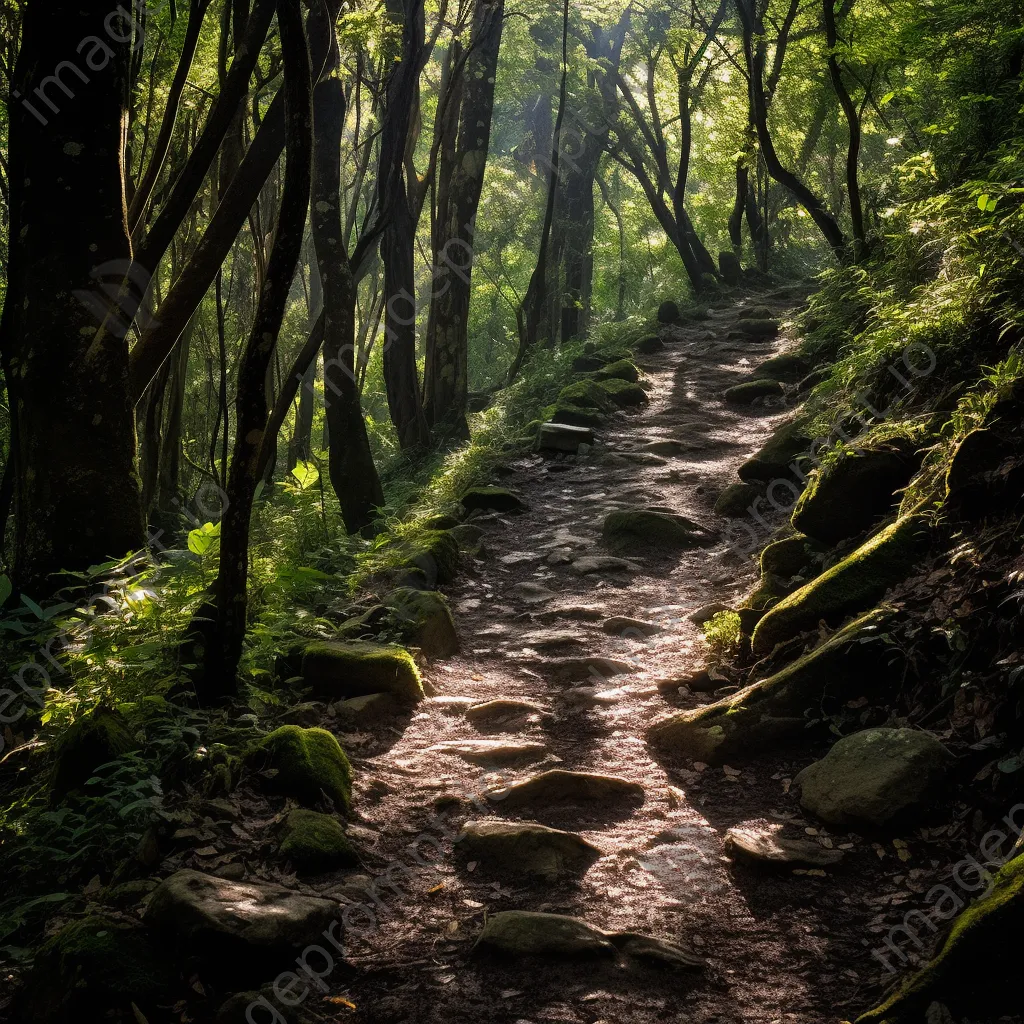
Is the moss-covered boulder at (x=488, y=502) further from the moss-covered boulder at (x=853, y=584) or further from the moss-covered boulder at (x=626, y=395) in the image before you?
the moss-covered boulder at (x=853, y=584)

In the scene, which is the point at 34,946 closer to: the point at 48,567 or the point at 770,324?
the point at 48,567

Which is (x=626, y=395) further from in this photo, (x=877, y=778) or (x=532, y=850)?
(x=532, y=850)

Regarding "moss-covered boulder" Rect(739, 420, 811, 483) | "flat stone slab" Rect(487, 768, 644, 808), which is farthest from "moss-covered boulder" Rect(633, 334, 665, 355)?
"flat stone slab" Rect(487, 768, 644, 808)

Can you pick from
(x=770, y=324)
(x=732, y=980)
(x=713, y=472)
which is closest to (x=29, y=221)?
(x=732, y=980)

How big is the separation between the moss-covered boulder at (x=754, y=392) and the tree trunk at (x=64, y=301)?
840 cm

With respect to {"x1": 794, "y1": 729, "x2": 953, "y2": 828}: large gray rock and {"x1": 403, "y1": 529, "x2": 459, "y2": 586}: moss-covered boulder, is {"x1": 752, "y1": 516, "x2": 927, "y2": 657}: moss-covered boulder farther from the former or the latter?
{"x1": 403, "y1": 529, "x2": 459, "y2": 586}: moss-covered boulder

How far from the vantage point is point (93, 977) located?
2.55 metres

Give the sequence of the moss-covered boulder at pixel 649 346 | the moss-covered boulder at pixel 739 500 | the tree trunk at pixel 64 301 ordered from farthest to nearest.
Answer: the moss-covered boulder at pixel 649 346 → the moss-covered boulder at pixel 739 500 → the tree trunk at pixel 64 301

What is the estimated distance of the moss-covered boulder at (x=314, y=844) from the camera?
11.1 ft

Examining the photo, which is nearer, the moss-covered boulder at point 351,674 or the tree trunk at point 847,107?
the moss-covered boulder at point 351,674

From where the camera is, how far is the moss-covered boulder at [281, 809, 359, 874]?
338 cm

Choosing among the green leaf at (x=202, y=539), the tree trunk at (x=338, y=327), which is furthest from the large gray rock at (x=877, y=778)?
the tree trunk at (x=338, y=327)

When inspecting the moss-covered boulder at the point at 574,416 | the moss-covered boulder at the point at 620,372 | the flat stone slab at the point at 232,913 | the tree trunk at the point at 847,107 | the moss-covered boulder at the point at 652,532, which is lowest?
the flat stone slab at the point at 232,913

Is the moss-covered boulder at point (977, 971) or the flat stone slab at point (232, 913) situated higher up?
the moss-covered boulder at point (977, 971)
